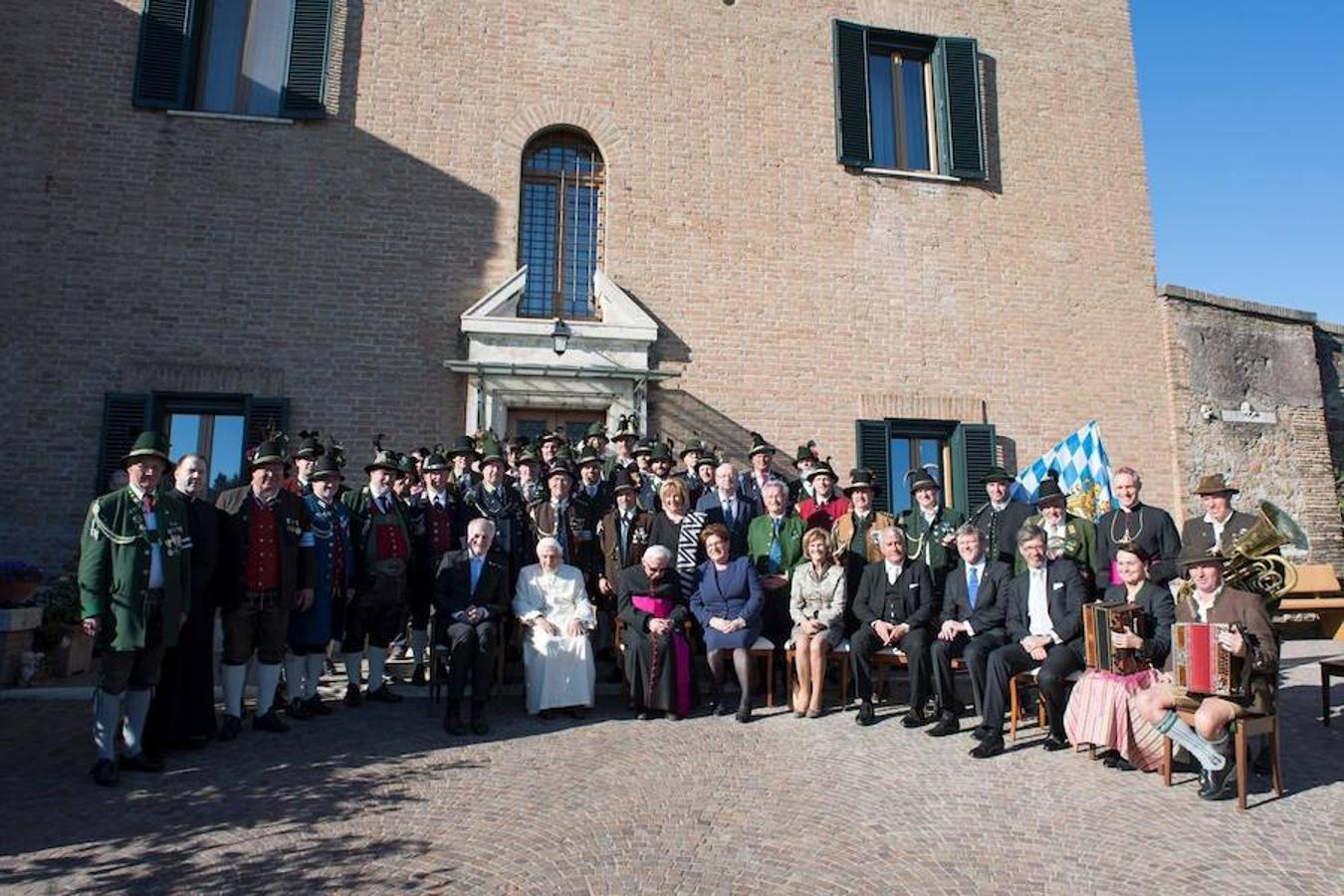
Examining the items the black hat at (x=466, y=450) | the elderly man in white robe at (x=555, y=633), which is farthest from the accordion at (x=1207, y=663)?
the black hat at (x=466, y=450)

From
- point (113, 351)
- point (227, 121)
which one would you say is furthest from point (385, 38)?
point (113, 351)

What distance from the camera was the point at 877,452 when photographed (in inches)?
439

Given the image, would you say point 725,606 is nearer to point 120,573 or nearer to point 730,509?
point 730,509

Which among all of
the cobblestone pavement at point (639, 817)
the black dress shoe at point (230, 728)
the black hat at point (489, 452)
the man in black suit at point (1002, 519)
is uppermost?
the black hat at point (489, 452)

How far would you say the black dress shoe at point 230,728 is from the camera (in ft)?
18.5

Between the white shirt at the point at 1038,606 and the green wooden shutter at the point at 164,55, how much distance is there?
426 inches

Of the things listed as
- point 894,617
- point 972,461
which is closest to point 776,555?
point 894,617

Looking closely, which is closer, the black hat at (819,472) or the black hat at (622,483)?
the black hat at (622,483)

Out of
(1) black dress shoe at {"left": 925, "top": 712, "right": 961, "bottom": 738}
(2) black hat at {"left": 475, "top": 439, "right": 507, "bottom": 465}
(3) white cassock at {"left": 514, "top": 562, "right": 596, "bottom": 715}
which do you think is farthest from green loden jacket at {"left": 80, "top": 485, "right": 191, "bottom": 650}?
(1) black dress shoe at {"left": 925, "top": 712, "right": 961, "bottom": 738}

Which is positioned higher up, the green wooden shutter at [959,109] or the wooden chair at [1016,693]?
the green wooden shutter at [959,109]

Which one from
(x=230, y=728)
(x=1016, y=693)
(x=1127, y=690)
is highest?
(x=1127, y=690)

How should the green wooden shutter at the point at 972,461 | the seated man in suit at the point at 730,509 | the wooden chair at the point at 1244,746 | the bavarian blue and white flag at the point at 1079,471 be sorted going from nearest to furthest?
the wooden chair at the point at 1244,746 → the seated man in suit at the point at 730,509 → the bavarian blue and white flag at the point at 1079,471 → the green wooden shutter at the point at 972,461

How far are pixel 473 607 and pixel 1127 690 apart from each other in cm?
460

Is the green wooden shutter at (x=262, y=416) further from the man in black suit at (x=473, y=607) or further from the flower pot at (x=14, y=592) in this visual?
the man in black suit at (x=473, y=607)
